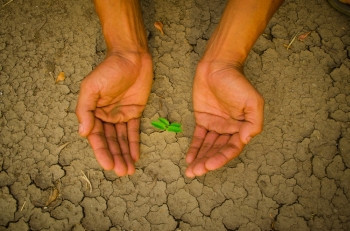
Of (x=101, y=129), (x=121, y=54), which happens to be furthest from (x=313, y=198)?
(x=121, y=54)

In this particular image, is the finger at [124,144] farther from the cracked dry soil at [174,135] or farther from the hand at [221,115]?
the hand at [221,115]

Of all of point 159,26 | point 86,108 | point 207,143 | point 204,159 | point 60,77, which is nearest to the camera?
point 86,108

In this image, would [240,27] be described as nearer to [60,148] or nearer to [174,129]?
[174,129]

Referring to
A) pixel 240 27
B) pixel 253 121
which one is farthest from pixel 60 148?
pixel 240 27

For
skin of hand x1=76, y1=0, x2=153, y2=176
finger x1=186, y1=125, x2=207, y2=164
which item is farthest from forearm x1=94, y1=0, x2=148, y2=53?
finger x1=186, y1=125, x2=207, y2=164

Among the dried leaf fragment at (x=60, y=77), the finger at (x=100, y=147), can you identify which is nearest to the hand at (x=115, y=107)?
the finger at (x=100, y=147)

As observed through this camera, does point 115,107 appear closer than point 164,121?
Yes
